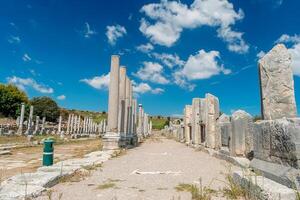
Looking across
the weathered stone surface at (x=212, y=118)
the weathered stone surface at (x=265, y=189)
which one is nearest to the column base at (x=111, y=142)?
the weathered stone surface at (x=212, y=118)

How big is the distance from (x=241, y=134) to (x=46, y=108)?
69960 mm

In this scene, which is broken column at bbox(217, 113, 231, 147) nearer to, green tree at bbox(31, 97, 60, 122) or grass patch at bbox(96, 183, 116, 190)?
grass patch at bbox(96, 183, 116, 190)

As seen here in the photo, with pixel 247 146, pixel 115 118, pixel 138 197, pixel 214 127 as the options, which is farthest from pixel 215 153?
pixel 138 197

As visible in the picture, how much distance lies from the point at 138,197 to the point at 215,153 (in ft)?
28.9

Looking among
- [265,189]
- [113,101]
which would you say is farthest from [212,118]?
[265,189]

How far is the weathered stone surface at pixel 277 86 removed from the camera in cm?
626

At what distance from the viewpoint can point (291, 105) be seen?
6.26 metres

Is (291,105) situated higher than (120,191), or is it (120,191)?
(291,105)

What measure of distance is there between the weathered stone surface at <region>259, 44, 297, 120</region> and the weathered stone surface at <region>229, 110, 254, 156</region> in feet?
12.5

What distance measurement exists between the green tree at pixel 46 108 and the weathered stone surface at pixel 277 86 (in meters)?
72.5

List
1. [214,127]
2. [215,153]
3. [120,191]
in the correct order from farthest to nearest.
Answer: [214,127] < [215,153] < [120,191]

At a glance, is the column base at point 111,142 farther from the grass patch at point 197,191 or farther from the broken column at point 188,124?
the grass patch at point 197,191

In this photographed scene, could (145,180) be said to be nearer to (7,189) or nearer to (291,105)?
(7,189)

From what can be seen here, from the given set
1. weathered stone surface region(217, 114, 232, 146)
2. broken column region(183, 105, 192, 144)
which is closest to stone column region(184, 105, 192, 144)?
broken column region(183, 105, 192, 144)
